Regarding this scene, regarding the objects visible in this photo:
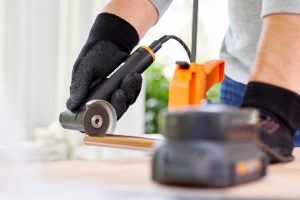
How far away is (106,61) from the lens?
1165mm

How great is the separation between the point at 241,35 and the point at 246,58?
2.3 inches

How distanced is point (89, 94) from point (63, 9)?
62.4 inches

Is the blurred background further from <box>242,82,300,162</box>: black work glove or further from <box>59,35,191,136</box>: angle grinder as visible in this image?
<box>242,82,300,162</box>: black work glove

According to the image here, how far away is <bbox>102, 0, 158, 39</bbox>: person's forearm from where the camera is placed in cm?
123

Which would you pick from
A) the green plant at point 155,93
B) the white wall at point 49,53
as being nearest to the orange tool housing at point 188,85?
the white wall at point 49,53

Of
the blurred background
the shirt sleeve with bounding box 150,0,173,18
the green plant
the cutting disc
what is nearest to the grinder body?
the cutting disc

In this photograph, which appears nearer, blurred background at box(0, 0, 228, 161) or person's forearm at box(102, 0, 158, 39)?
person's forearm at box(102, 0, 158, 39)

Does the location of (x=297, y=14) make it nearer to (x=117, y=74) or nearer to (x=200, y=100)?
(x=200, y=100)

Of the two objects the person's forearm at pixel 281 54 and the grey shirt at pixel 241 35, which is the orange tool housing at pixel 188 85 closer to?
the person's forearm at pixel 281 54

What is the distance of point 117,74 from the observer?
1.17 meters

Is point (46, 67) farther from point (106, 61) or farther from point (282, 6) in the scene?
point (282, 6)

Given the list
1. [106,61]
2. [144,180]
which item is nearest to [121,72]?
[106,61]

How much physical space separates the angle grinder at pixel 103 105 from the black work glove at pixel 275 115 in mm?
320

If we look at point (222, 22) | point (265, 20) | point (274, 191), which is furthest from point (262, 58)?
point (222, 22)
